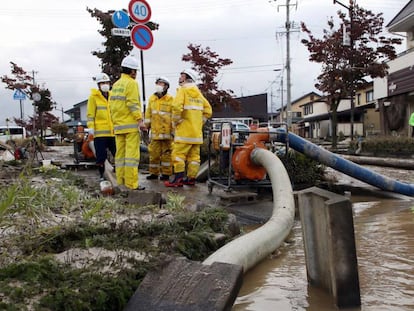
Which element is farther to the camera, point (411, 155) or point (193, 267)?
point (411, 155)

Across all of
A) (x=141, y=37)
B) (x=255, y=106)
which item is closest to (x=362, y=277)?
(x=141, y=37)

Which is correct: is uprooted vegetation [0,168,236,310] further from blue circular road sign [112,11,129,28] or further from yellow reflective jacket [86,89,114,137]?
blue circular road sign [112,11,129,28]

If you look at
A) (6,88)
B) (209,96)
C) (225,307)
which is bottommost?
(225,307)

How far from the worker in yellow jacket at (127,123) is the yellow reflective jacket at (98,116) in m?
0.72

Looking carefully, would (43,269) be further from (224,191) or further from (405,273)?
(224,191)

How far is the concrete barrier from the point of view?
2264mm

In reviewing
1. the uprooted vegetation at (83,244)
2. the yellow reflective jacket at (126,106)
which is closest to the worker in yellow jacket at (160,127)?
the yellow reflective jacket at (126,106)

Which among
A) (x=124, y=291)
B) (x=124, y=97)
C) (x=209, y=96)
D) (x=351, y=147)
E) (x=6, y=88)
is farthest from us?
(x=6, y=88)

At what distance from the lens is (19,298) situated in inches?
73.2

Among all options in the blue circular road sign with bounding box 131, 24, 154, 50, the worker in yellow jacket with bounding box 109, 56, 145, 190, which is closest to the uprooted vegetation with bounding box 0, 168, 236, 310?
the worker in yellow jacket with bounding box 109, 56, 145, 190

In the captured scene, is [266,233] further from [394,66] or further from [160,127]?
[394,66]

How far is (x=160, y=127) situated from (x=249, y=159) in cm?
185

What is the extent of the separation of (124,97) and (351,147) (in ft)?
39.3

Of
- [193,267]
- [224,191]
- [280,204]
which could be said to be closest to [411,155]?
[224,191]
